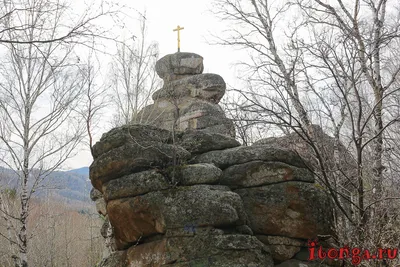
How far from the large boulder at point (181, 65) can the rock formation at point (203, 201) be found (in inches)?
335

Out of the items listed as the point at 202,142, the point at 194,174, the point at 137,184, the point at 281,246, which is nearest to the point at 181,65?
the point at 202,142

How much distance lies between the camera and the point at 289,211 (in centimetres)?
650

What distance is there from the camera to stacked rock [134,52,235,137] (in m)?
13.2

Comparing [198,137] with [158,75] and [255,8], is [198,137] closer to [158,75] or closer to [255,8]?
[255,8]

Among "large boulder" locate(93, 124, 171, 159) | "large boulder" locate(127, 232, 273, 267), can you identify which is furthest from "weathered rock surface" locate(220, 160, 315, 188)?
"large boulder" locate(93, 124, 171, 159)

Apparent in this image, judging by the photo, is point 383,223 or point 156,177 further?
point 156,177

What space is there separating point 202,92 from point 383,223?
9.59m

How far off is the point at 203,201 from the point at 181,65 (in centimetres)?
1068

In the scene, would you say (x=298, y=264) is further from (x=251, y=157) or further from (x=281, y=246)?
(x=251, y=157)

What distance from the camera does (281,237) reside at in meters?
6.39

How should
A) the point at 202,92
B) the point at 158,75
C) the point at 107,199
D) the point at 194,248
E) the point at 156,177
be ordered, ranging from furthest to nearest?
1. the point at 158,75
2. the point at 202,92
3. the point at 107,199
4. the point at 156,177
5. the point at 194,248

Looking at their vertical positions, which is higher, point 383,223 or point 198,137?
point 198,137

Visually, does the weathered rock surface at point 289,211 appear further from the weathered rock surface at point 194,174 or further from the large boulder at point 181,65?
the large boulder at point 181,65

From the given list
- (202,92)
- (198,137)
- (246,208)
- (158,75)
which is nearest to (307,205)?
(246,208)
